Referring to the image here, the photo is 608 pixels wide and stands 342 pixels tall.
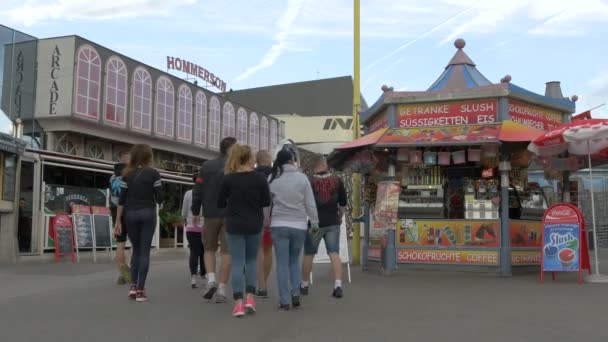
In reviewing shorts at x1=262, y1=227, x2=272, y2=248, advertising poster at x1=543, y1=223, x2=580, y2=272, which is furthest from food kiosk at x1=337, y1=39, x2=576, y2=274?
shorts at x1=262, y1=227, x2=272, y2=248

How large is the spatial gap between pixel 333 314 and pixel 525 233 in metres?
5.91

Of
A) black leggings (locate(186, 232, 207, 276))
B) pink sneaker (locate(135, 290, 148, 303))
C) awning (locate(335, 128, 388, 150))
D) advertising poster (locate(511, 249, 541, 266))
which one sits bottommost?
pink sneaker (locate(135, 290, 148, 303))

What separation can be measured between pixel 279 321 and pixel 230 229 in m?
0.99

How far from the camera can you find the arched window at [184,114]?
88.9ft

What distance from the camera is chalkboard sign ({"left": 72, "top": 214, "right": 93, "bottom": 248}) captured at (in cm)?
1491

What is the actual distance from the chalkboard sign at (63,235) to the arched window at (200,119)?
13682mm

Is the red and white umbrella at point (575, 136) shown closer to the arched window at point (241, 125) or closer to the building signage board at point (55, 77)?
the building signage board at point (55, 77)

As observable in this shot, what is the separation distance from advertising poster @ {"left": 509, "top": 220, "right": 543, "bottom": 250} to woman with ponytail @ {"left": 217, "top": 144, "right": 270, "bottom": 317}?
19.5 ft

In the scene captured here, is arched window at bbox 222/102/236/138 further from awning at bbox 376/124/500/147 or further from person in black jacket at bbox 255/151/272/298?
person in black jacket at bbox 255/151/272/298

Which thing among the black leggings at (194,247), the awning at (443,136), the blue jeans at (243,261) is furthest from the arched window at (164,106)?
the blue jeans at (243,261)

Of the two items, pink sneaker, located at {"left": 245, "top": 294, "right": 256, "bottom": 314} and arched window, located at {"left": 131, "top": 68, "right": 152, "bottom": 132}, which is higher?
arched window, located at {"left": 131, "top": 68, "right": 152, "bottom": 132}

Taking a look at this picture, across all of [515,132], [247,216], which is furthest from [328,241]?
[515,132]

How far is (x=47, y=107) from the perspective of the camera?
2102 cm

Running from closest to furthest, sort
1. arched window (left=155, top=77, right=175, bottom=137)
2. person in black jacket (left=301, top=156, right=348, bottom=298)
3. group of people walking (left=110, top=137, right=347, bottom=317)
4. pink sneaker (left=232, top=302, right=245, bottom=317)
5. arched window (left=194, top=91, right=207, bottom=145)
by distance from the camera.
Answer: pink sneaker (left=232, top=302, right=245, bottom=317) < group of people walking (left=110, top=137, right=347, bottom=317) < person in black jacket (left=301, top=156, right=348, bottom=298) < arched window (left=155, top=77, right=175, bottom=137) < arched window (left=194, top=91, right=207, bottom=145)
